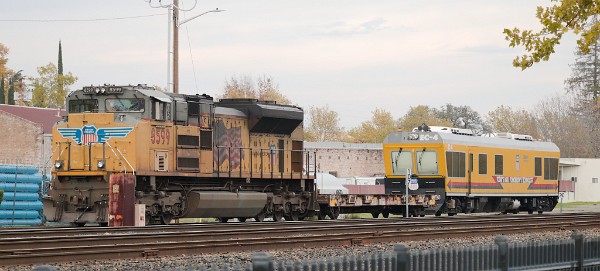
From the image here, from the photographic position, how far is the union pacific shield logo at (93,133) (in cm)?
2428

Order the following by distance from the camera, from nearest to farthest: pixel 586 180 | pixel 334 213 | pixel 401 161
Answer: pixel 334 213
pixel 401 161
pixel 586 180

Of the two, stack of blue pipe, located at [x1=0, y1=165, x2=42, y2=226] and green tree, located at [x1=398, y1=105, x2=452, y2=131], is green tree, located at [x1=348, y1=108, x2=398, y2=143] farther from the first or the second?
stack of blue pipe, located at [x1=0, y1=165, x2=42, y2=226]

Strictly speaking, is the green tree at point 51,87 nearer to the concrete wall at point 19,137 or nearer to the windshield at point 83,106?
the concrete wall at point 19,137

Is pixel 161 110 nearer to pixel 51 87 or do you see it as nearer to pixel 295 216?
pixel 295 216

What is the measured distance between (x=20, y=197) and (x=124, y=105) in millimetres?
6618

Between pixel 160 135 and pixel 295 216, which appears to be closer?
pixel 160 135

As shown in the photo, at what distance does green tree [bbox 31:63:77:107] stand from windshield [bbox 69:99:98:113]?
7687 cm

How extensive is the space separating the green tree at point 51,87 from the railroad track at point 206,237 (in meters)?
80.2

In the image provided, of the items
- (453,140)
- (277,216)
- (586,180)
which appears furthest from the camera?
(586,180)

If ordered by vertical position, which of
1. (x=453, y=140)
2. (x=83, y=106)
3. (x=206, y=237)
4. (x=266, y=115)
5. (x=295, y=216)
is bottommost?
(x=295, y=216)

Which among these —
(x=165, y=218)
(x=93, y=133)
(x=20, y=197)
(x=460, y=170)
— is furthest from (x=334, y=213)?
(x=20, y=197)

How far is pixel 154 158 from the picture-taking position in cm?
2477

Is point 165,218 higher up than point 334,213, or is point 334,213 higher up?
point 165,218

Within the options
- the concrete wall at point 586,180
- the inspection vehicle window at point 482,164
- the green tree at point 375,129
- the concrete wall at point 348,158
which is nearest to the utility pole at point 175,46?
the inspection vehicle window at point 482,164
